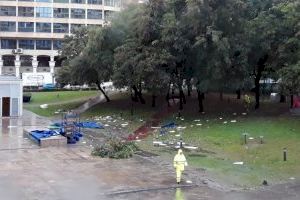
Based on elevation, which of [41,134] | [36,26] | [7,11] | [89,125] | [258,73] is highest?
[7,11]

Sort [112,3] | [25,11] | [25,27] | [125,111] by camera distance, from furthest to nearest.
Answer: [112,3] → [25,27] → [25,11] → [125,111]

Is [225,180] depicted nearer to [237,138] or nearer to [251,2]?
[237,138]

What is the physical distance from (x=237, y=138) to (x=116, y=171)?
429 inches

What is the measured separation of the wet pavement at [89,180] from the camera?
18.9m

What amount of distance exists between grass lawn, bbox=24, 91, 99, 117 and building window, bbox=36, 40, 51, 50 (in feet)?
63.7

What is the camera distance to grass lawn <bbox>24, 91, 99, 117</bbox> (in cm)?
5667

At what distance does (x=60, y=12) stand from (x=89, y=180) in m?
75.0

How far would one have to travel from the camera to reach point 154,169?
23750mm

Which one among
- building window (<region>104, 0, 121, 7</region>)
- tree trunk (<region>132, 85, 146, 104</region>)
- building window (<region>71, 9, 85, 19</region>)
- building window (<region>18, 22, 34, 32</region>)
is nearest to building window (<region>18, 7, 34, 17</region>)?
building window (<region>18, 22, 34, 32</region>)

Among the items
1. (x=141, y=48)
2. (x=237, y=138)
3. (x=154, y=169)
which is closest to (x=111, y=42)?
(x=141, y=48)

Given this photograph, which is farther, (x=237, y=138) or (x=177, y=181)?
(x=237, y=138)

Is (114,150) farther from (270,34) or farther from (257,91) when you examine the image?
(257,91)

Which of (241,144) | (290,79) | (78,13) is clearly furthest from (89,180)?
(78,13)

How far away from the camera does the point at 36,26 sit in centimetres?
9200
